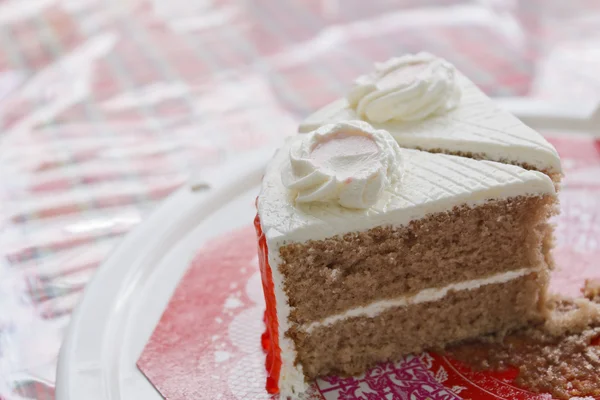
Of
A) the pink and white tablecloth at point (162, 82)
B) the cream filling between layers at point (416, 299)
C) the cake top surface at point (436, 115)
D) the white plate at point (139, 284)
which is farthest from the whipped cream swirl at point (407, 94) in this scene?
the pink and white tablecloth at point (162, 82)

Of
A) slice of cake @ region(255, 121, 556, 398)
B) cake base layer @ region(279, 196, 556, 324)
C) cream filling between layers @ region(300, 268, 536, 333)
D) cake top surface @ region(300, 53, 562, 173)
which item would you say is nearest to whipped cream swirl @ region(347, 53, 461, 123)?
cake top surface @ region(300, 53, 562, 173)

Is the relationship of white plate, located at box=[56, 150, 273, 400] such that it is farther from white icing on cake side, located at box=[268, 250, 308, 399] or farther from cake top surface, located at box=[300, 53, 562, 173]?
cake top surface, located at box=[300, 53, 562, 173]

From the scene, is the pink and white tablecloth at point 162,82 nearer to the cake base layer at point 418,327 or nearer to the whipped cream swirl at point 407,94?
the cake base layer at point 418,327

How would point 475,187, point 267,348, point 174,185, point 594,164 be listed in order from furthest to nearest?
point 174,185, point 594,164, point 267,348, point 475,187

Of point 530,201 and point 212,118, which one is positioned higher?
point 530,201

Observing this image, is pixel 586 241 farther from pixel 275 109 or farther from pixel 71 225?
pixel 71 225

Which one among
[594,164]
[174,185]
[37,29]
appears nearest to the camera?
[594,164]

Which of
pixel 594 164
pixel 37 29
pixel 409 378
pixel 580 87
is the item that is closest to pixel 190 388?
pixel 409 378

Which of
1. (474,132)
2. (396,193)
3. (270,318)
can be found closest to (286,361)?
(270,318)
